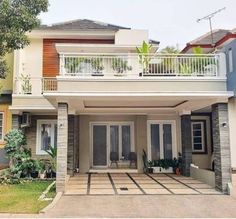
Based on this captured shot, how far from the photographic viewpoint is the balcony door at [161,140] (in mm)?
20875

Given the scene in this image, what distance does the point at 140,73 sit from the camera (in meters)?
14.1

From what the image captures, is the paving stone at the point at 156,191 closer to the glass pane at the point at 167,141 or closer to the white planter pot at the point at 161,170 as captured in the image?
the white planter pot at the point at 161,170

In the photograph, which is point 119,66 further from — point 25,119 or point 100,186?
point 25,119

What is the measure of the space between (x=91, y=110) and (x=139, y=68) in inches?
226

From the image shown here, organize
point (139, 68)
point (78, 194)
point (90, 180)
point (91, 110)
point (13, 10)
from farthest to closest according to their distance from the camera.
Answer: point (91, 110), point (90, 180), point (139, 68), point (78, 194), point (13, 10)

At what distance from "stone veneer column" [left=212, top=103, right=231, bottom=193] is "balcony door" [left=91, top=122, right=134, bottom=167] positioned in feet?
25.6

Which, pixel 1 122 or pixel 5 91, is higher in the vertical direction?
pixel 5 91

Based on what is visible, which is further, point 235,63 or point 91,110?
point 91,110

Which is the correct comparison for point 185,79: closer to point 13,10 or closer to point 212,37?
point 13,10

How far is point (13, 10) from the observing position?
11.6 meters

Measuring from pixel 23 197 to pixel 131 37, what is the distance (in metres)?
13.7


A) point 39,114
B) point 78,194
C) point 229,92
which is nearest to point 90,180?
point 78,194

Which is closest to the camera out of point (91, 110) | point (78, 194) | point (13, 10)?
point (13, 10)

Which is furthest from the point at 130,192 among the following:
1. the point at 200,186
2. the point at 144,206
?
the point at 200,186
